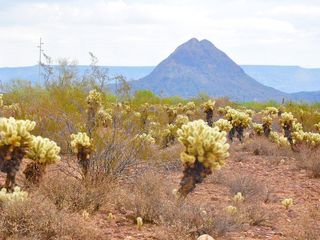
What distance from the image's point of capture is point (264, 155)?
17.6 metres

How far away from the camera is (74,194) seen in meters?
7.71

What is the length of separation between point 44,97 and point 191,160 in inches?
259

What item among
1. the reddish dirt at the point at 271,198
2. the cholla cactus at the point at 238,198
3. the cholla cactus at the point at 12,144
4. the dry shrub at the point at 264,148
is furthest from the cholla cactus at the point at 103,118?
the dry shrub at the point at 264,148

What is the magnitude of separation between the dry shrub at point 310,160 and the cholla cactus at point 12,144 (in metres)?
8.26

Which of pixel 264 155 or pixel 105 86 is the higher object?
pixel 105 86

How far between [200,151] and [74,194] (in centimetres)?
190

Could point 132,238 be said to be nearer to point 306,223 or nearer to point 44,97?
point 306,223

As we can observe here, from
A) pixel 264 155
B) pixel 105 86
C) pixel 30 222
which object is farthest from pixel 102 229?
pixel 264 155

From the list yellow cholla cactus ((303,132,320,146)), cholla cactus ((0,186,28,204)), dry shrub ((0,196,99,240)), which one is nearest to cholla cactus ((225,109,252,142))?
yellow cholla cactus ((303,132,320,146))

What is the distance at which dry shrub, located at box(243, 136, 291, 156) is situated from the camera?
56.9 ft

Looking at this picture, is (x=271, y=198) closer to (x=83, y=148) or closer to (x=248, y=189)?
(x=248, y=189)

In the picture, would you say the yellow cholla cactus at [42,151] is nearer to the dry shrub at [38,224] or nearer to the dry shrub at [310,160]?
the dry shrub at [38,224]

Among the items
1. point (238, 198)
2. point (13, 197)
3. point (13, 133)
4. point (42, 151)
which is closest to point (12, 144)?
point (13, 133)

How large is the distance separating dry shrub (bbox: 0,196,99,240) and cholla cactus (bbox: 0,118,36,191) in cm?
116
